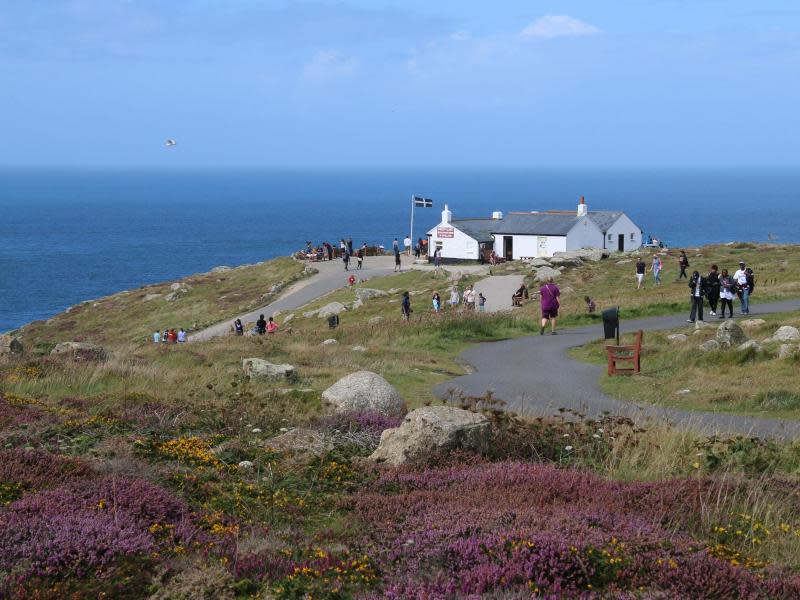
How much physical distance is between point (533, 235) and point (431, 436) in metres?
55.4

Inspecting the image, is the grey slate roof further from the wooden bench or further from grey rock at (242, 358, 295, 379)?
grey rock at (242, 358, 295, 379)

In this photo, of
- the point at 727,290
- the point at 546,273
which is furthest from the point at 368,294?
the point at 727,290

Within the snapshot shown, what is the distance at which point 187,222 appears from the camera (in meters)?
191

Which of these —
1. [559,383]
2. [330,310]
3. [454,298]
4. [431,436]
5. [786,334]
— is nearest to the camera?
[431,436]

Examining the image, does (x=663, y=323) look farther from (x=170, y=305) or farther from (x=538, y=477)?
(x=170, y=305)

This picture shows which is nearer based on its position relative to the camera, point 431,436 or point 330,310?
point 431,436

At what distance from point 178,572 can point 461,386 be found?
531 inches

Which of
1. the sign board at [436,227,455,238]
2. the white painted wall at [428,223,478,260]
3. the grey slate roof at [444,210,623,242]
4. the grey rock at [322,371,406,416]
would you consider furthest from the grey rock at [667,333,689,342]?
the sign board at [436,227,455,238]

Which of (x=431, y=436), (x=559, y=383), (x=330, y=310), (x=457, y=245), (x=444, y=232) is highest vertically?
(x=431, y=436)

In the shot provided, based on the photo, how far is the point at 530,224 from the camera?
219ft

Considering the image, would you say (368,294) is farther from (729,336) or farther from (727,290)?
(729,336)

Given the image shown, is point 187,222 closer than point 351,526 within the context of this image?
No

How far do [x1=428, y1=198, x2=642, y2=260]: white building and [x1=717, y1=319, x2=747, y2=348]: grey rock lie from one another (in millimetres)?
40048

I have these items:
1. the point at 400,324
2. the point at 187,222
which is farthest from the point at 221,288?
the point at 187,222
